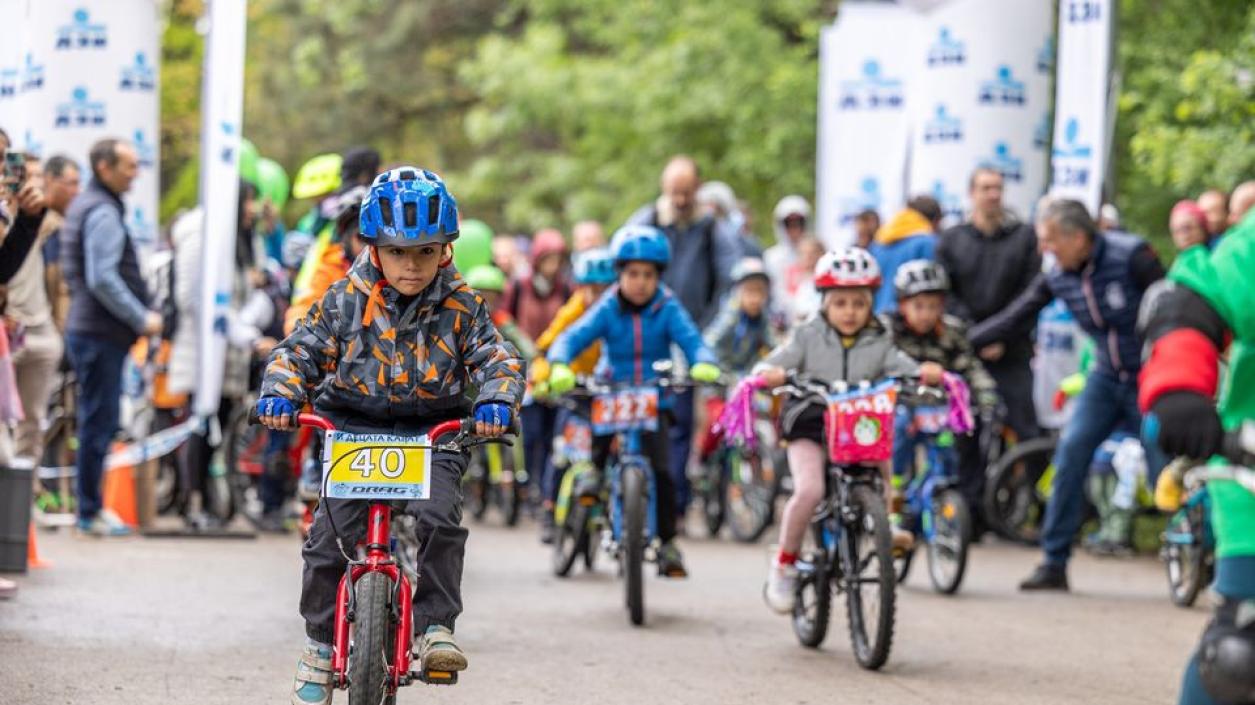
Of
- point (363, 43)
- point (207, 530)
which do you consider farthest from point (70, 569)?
point (363, 43)

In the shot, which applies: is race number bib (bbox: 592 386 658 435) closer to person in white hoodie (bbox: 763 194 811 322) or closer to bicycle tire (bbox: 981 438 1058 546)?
bicycle tire (bbox: 981 438 1058 546)

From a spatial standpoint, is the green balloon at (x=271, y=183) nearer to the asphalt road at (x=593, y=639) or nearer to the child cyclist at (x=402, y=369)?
the asphalt road at (x=593, y=639)

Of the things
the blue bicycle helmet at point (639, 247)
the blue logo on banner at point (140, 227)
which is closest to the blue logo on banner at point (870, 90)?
the blue logo on banner at point (140, 227)

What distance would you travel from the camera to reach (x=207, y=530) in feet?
50.9

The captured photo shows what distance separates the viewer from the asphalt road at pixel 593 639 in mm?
9000

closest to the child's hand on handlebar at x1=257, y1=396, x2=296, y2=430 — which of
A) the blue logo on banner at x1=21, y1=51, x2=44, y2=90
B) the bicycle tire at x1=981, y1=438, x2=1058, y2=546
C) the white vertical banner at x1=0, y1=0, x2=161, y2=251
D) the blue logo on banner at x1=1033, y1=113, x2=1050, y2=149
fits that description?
the bicycle tire at x1=981, y1=438, x2=1058, y2=546

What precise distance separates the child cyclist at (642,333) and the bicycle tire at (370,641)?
487 cm

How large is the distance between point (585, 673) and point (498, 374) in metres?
2.67

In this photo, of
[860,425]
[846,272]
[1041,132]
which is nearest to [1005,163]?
[1041,132]

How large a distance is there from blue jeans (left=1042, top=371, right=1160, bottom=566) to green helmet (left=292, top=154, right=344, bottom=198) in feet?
14.8

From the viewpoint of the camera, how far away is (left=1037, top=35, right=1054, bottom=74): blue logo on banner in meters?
18.1

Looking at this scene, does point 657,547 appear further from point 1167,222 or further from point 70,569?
point 1167,222

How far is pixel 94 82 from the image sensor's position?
16531 millimetres

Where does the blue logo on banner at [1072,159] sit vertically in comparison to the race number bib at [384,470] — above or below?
above
